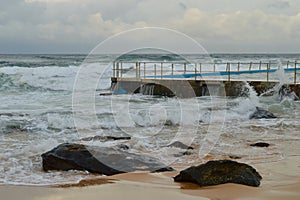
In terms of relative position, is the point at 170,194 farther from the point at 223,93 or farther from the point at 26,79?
the point at 26,79

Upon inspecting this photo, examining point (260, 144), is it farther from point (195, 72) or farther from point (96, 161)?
point (195, 72)

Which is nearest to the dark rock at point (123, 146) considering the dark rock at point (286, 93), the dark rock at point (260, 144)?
the dark rock at point (260, 144)

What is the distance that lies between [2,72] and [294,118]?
29.5 metres

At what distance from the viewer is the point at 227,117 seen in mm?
14562

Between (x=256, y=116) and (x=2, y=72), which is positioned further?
(x=2, y=72)

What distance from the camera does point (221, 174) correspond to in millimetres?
5258

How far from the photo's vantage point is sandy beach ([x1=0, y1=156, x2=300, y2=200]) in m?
4.84

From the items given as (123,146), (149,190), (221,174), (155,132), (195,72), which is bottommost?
(155,132)

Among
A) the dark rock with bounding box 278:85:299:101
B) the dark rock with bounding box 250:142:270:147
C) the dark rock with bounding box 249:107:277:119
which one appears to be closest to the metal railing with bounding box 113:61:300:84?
the dark rock with bounding box 278:85:299:101

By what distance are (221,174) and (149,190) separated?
2.95 ft

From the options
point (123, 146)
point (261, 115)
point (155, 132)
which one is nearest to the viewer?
point (123, 146)

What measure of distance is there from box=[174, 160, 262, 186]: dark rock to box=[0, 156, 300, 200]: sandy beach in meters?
0.10

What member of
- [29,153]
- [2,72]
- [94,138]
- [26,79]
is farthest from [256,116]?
[2,72]

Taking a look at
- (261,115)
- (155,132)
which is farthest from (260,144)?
(261,115)
